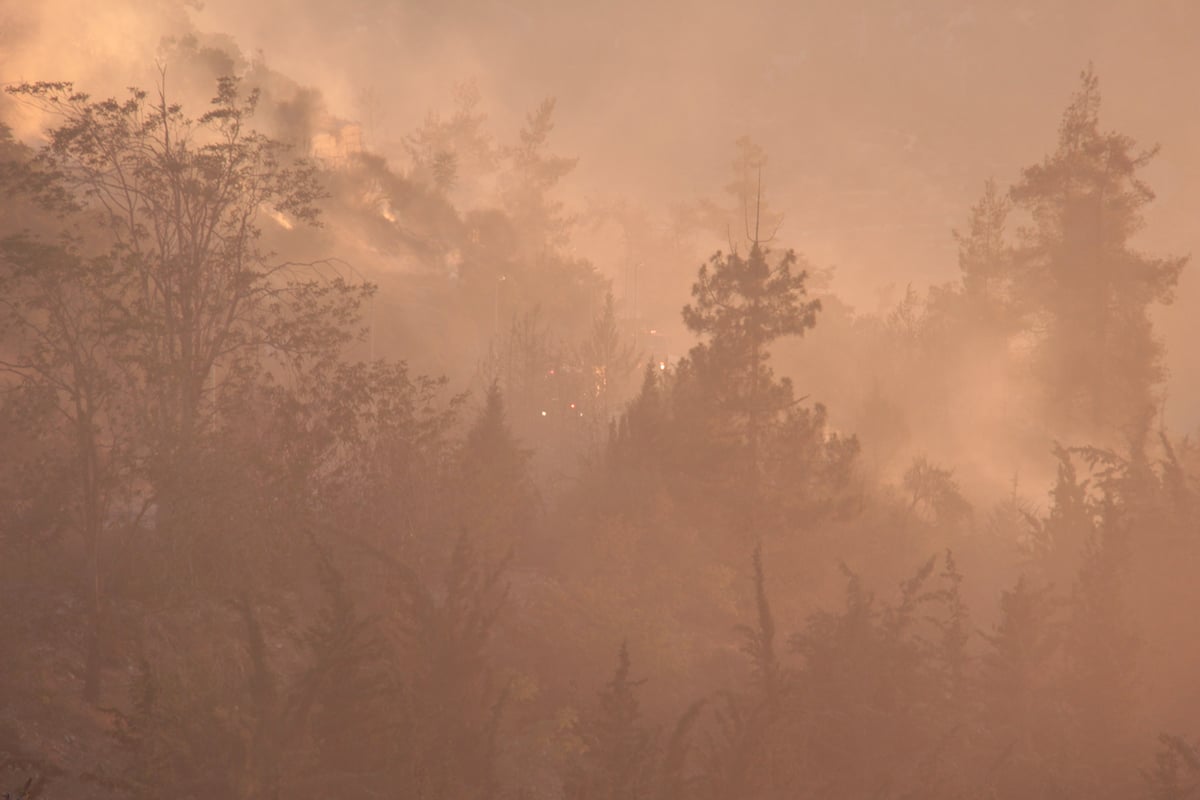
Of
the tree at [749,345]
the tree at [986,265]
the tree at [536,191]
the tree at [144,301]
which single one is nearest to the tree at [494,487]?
the tree at [144,301]

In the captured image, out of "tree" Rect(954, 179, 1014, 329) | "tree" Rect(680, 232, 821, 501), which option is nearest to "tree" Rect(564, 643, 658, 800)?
"tree" Rect(680, 232, 821, 501)

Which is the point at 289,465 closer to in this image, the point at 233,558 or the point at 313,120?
the point at 233,558

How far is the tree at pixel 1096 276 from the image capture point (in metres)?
40.6

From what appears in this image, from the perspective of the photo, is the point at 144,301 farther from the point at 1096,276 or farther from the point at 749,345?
the point at 1096,276

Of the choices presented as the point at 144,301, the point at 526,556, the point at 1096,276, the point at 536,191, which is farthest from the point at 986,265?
the point at 144,301

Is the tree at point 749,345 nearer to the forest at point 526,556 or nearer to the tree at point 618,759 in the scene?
the forest at point 526,556

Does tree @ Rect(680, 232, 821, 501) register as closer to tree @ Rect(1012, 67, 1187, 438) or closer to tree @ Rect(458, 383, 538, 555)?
tree @ Rect(458, 383, 538, 555)

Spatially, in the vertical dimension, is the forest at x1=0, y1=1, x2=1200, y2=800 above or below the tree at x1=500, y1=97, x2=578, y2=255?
below

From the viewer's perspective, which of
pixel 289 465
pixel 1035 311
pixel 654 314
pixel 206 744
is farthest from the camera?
pixel 654 314

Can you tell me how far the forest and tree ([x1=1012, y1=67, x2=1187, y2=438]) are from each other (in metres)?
0.16

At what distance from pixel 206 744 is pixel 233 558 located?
8575 mm

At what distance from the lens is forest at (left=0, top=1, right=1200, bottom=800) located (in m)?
11.2

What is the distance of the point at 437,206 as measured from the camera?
6725 centimetres

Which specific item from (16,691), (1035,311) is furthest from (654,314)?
(16,691)
